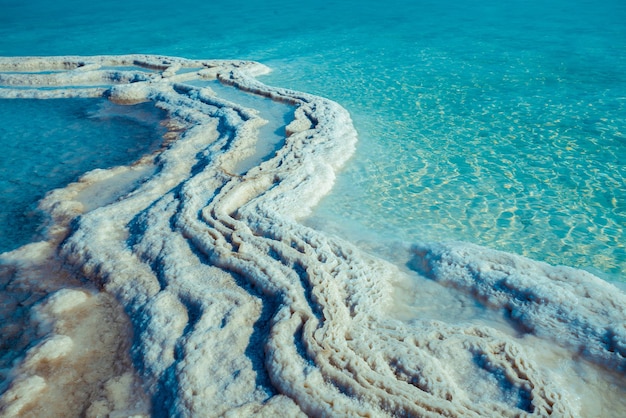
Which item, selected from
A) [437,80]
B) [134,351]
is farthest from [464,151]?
[134,351]

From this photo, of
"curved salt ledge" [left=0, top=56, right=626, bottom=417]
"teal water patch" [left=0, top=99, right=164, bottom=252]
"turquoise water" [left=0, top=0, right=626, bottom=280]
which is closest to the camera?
"curved salt ledge" [left=0, top=56, right=626, bottom=417]

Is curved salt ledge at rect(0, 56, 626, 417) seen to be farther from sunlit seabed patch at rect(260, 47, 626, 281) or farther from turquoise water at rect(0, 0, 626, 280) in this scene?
turquoise water at rect(0, 0, 626, 280)

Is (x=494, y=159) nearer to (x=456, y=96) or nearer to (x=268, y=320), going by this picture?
(x=456, y=96)

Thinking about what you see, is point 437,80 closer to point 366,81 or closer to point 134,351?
point 366,81

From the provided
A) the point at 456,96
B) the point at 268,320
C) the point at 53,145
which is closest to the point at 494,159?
the point at 456,96

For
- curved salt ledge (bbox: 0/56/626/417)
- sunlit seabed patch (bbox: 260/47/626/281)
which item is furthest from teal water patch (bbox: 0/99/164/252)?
sunlit seabed patch (bbox: 260/47/626/281)

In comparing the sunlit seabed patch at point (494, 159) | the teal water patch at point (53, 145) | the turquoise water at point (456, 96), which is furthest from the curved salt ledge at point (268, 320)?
the turquoise water at point (456, 96)
